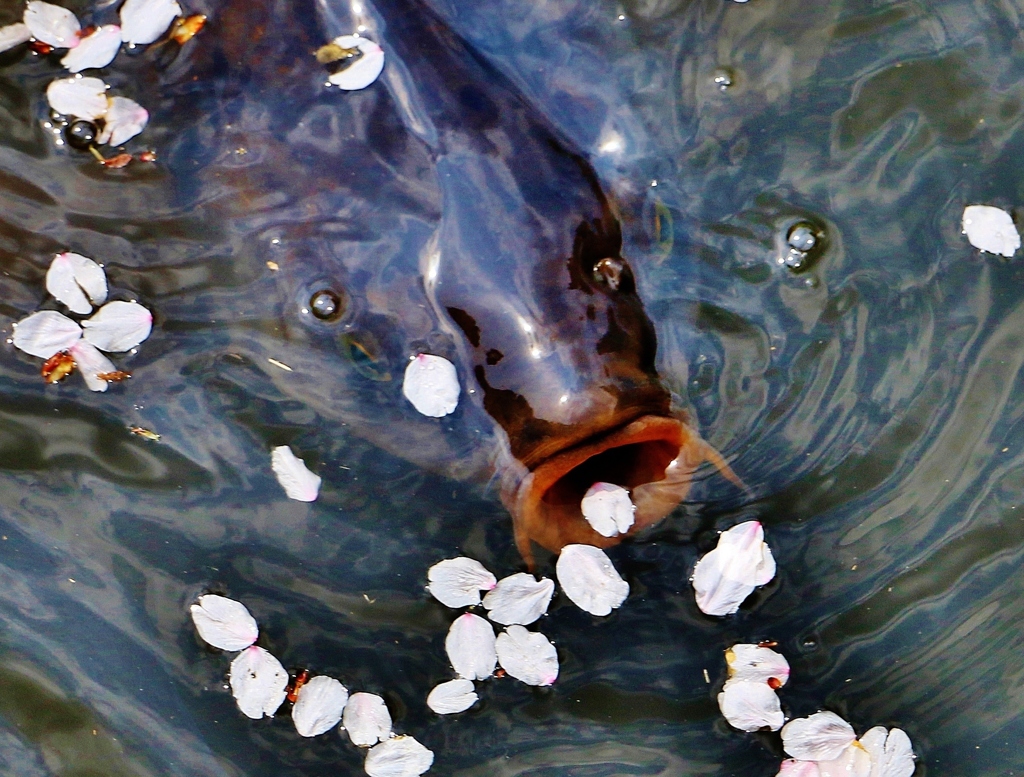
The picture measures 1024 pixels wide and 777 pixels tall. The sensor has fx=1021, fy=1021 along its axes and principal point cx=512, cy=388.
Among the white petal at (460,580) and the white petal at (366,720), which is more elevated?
the white petal at (460,580)

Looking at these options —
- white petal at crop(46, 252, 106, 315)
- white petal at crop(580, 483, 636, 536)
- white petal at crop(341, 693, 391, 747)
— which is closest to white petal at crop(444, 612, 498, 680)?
white petal at crop(341, 693, 391, 747)

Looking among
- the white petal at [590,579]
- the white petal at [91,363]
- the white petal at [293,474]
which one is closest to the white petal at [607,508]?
the white petal at [590,579]

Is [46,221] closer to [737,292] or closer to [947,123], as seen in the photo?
[737,292]

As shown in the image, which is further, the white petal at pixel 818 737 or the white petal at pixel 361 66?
the white petal at pixel 818 737

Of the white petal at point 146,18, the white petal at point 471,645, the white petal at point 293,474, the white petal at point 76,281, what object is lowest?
the white petal at point 471,645

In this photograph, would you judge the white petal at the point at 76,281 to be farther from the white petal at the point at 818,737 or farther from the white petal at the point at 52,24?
the white petal at the point at 818,737

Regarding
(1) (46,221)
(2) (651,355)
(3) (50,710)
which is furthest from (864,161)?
(3) (50,710)

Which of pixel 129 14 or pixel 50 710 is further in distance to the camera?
pixel 50 710
